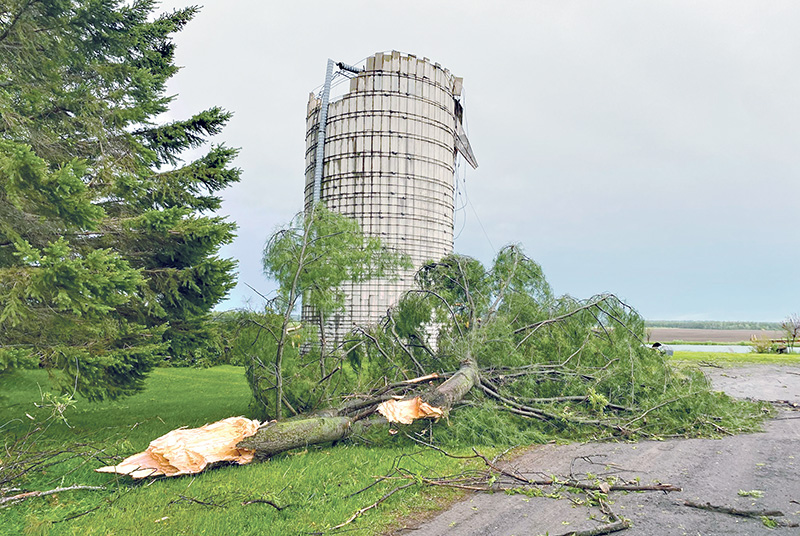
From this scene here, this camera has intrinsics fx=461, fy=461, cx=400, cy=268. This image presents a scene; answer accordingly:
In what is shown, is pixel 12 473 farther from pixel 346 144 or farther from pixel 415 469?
pixel 346 144

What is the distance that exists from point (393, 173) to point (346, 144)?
6.98ft

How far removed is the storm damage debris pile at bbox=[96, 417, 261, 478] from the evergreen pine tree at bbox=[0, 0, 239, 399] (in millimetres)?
2257

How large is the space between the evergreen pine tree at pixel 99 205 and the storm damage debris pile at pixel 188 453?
226cm

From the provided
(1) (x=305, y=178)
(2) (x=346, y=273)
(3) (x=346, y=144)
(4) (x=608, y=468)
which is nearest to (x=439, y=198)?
(3) (x=346, y=144)

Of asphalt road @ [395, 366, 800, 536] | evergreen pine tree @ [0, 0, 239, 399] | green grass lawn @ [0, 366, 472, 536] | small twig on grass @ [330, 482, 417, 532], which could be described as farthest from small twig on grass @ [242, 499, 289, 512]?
evergreen pine tree @ [0, 0, 239, 399]

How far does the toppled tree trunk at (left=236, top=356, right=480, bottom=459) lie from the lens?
17.4 feet

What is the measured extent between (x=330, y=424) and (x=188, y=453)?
1637mm

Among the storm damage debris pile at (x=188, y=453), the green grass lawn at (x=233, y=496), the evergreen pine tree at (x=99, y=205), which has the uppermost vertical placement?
the evergreen pine tree at (x=99, y=205)

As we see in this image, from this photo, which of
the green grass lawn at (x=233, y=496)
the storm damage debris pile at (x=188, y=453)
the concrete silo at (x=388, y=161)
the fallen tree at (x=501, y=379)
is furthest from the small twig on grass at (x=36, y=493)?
the concrete silo at (x=388, y=161)

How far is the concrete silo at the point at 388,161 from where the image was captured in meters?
16.5

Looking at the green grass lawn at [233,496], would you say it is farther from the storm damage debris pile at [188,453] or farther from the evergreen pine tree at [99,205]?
the evergreen pine tree at [99,205]

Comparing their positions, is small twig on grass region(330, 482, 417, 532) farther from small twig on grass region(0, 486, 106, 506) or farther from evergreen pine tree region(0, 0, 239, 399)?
evergreen pine tree region(0, 0, 239, 399)

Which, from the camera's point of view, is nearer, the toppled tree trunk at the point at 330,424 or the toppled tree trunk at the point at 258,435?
the toppled tree trunk at the point at 258,435

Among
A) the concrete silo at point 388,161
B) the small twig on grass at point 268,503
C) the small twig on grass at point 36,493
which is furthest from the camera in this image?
the concrete silo at point 388,161
